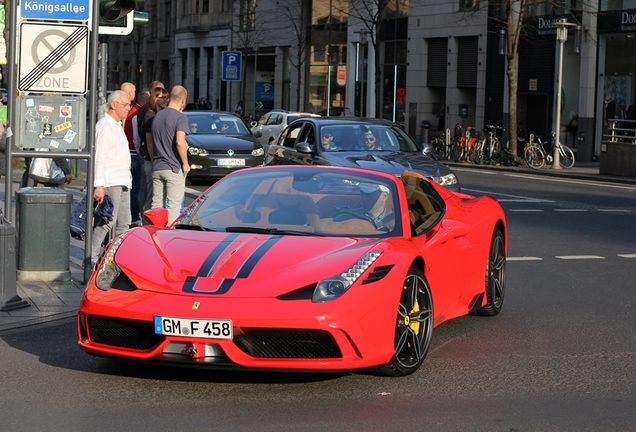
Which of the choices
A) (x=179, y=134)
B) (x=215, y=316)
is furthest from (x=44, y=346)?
(x=179, y=134)

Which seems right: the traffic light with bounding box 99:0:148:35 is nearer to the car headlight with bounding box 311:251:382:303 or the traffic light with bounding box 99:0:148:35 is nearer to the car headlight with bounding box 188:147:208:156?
the car headlight with bounding box 311:251:382:303

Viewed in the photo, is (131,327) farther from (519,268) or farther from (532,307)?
(519,268)

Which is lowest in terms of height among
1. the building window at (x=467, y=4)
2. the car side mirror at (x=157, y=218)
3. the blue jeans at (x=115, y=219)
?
the blue jeans at (x=115, y=219)

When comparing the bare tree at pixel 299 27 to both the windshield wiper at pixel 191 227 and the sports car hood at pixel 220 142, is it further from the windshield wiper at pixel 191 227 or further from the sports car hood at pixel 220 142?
the windshield wiper at pixel 191 227

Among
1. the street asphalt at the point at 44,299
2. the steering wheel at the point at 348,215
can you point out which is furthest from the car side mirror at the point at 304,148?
the steering wheel at the point at 348,215

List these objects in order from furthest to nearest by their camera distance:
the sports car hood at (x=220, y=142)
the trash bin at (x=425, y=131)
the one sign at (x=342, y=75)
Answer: the one sign at (x=342, y=75) → the trash bin at (x=425, y=131) → the sports car hood at (x=220, y=142)

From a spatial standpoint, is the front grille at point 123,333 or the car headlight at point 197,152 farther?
the car headlight at point 197,152

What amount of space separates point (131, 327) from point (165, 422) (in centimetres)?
90

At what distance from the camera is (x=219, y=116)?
25.4m

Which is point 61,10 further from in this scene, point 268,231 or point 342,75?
point 342,75

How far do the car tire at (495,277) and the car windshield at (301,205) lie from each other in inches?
62.0

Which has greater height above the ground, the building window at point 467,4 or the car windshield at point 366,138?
the building window at point 467,4

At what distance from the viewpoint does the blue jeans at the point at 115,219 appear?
1092cm

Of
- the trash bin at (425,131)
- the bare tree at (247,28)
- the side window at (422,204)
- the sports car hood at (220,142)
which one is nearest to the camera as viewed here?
the side window at (422,204)
